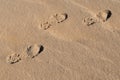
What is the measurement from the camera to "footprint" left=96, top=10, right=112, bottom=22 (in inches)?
92.2

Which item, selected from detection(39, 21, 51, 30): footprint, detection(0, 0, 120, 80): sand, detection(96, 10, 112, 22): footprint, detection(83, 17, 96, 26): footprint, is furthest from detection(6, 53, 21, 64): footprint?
detection(96, 10, 112, 22): footprint

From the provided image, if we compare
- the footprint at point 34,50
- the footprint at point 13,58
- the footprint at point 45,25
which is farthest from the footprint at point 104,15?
the footprint at point 13,58

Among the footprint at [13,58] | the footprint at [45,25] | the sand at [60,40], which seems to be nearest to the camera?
the sand at [60,40]

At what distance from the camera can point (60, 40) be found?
7.58 ft

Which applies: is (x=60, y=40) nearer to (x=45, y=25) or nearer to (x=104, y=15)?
(x=45, y=25)

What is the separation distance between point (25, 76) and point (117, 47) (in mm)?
655

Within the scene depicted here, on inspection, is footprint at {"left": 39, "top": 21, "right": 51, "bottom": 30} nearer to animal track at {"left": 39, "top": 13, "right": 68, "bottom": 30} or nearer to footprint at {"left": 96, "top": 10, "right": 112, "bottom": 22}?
animal track at {"left": 39, "top": 13, "right": 68, "bottom": 30}

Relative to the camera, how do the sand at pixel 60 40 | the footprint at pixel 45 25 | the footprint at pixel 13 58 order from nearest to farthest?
the sand at pixel 60 40 → the footprint at pixel 13 58 → the footprint at pixel 45 25

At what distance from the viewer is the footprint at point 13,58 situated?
7.43 ft

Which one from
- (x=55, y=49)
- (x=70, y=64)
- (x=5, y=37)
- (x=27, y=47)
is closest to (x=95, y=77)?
(x=70, y=64)

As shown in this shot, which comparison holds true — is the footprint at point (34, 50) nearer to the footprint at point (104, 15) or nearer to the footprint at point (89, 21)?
the footprint at point (89, 21)

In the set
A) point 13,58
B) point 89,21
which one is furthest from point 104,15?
point 13,58

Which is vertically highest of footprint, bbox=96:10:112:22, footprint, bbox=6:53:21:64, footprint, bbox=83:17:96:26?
footprint, bbox=96:10:112:22

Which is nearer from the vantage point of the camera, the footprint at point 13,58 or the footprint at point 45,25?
the footprint at point 13,58
